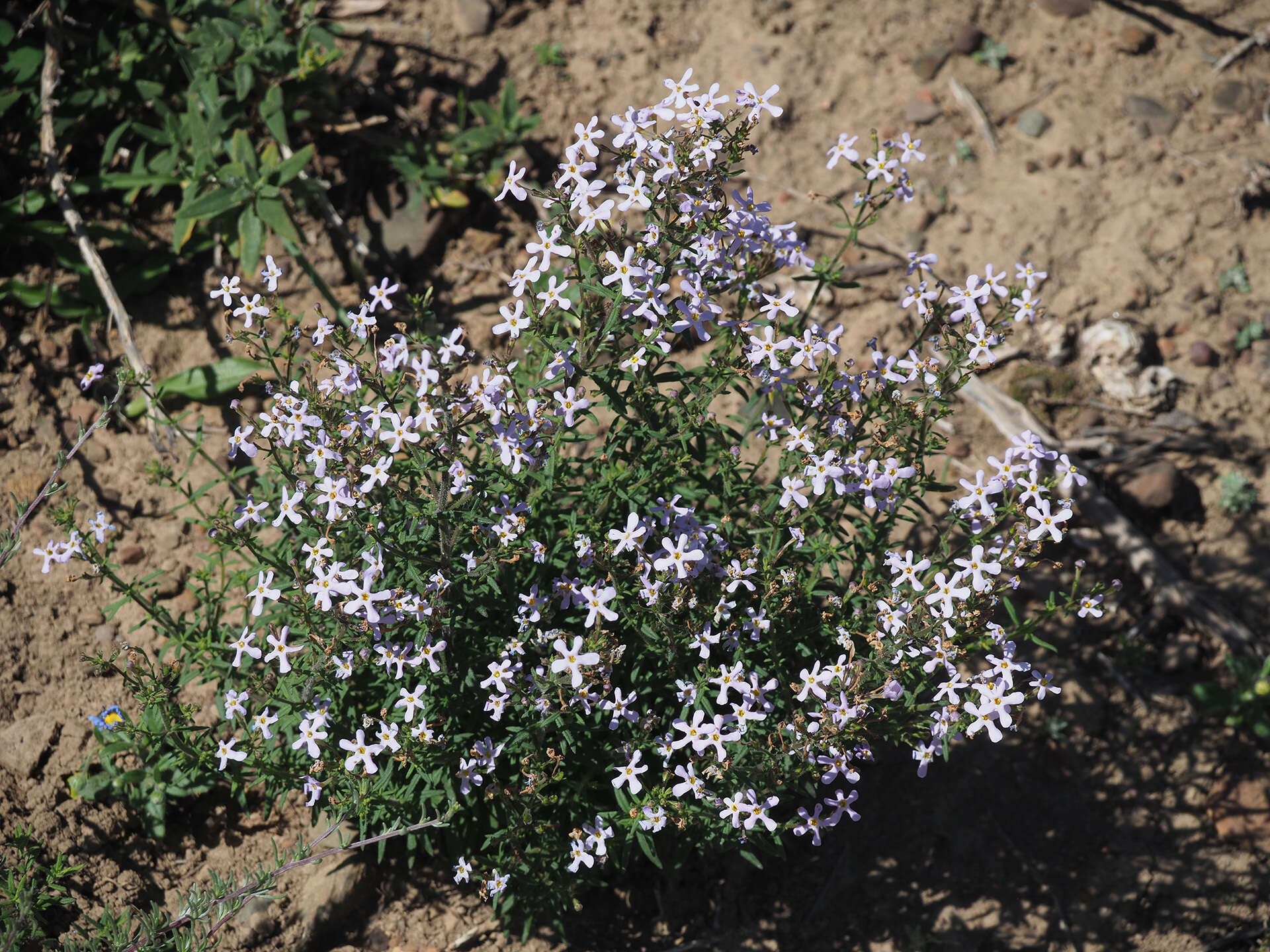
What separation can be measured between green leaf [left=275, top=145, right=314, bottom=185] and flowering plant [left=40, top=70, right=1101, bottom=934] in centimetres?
259

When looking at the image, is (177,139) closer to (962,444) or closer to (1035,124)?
(962,444)

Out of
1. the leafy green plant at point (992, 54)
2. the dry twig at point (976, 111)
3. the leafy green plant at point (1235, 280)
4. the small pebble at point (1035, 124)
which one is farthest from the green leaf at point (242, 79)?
the leafy green plant at point (1235, 280)

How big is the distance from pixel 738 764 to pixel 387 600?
1887mm

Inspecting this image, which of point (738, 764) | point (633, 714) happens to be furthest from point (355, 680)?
point (738, 764)

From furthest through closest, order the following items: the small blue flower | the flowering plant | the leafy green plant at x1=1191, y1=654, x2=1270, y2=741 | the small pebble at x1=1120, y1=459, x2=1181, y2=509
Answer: the small pebble at x1=1120, y1=459, x2=1181, y2=509 → the leafy green plant at x1=1191, y1=654, x2=1270, y2=741 → the small blue flower → the flowering plant

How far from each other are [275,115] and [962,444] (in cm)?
584

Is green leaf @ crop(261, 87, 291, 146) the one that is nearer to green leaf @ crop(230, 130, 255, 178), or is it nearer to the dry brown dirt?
green leaf @ crop(230, 130, 255, 178)

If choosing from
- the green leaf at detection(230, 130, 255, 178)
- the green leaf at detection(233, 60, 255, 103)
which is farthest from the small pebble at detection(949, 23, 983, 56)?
the green leaf at detection(230, 130, 255, 178)

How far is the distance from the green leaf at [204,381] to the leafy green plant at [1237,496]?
725 cm

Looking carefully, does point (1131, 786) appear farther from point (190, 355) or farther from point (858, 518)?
point (190, 355)

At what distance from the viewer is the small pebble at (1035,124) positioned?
→ 344 inches

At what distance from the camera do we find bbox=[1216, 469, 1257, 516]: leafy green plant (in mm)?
7277

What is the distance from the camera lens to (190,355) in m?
7.58

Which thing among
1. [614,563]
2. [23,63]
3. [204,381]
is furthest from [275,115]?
[614,563]
